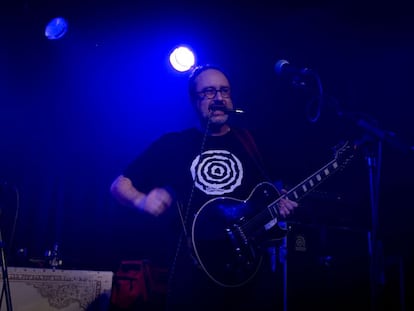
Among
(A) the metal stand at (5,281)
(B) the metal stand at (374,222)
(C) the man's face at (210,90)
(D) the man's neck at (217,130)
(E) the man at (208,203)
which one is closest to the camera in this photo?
(A) the metal stand at (5,281)

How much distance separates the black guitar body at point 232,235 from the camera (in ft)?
8.06

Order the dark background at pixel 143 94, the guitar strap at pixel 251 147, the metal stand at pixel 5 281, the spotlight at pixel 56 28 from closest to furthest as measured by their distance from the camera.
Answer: the metal stand at pixel 5 281 < the guitar strap at pixel 251 147 < the dark background at pixel 143 94 < the spotlight at pixel 56 28

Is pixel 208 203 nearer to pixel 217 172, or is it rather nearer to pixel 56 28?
pixel 217 172

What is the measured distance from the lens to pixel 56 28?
4.24m

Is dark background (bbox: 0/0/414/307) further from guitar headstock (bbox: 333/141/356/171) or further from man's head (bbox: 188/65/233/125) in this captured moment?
man's head (bbox: 188/65/233/125)

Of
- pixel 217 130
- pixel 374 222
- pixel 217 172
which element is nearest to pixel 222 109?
pixel 217 130

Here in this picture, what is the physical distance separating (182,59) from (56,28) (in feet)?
4.29

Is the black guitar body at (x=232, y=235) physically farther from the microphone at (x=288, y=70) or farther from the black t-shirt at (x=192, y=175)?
the microphone at (x=288, y=70)

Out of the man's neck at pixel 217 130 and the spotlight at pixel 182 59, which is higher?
the spotlight at pixel 182 59

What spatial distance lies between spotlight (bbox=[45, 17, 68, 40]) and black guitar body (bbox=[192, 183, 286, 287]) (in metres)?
2.70

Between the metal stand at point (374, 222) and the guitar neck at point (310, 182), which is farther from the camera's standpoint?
the guitar neck at point (310, 182)

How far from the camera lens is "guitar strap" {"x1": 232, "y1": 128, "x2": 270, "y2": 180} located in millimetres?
2835

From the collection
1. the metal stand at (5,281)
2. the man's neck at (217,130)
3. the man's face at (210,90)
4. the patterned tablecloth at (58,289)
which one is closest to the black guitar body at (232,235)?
the man's neck at (217,130)

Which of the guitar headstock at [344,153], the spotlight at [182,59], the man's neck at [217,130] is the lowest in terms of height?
the guitar headstock at [344,153]
